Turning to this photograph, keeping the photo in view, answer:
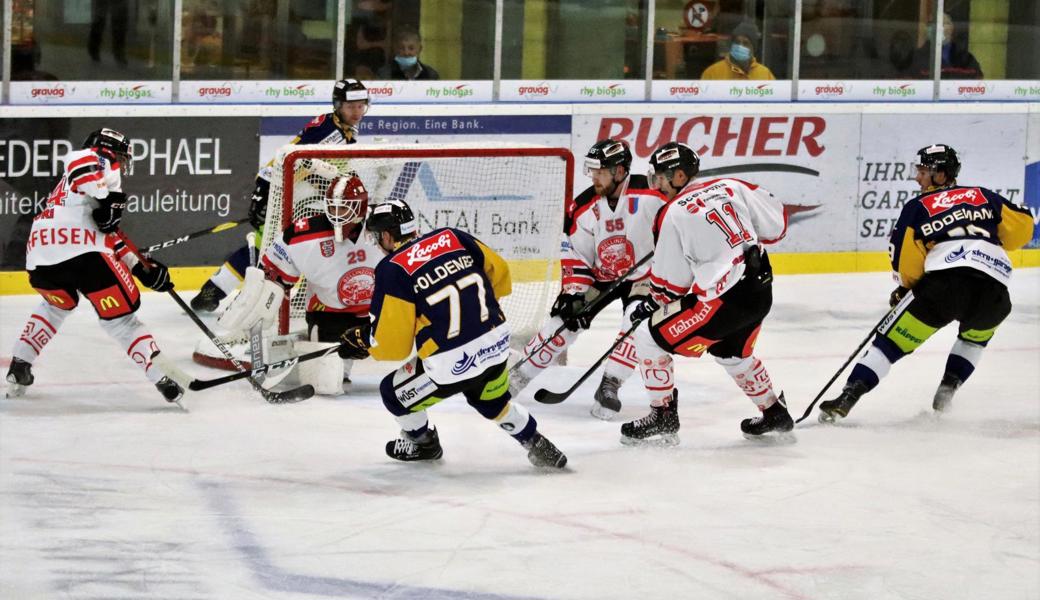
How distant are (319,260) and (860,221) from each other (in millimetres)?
3872

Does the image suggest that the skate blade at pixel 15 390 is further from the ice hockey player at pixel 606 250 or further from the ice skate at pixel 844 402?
the ice skate at pixel 844 402

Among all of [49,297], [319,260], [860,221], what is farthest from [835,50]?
[49,297]

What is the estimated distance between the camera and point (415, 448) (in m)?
4.76

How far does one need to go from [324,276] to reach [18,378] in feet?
3.74

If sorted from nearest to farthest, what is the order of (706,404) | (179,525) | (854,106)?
(179,525)
(706,404)
(854,106)

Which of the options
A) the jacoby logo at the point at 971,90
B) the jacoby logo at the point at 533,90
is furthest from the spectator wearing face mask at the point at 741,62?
the jacoby logo at the point at 971,90

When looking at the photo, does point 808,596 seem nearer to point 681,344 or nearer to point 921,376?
point 681,344

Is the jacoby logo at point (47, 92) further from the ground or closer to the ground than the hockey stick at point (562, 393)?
further from the ground

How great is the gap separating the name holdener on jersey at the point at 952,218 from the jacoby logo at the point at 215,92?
3794 mm

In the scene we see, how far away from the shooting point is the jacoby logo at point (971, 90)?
9023 mm

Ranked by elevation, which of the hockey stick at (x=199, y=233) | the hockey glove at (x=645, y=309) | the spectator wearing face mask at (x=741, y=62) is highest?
the spectator wearing face mask at (x=741, y=62)

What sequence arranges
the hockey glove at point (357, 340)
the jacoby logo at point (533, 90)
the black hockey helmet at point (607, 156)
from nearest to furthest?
the hockey glove at point (357, 340), the black hockey helmet at point (607, 156), the jacoby logo at point (533, 90)

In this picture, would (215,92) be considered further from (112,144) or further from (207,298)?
(112,144)

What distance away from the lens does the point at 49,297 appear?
5.45m
